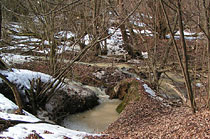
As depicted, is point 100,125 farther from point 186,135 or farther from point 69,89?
point 186,135

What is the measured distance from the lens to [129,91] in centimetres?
847

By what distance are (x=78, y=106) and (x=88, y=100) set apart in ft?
1.44

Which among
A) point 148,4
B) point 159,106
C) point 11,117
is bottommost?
point 159,106

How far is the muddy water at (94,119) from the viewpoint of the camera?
7242 millimetres

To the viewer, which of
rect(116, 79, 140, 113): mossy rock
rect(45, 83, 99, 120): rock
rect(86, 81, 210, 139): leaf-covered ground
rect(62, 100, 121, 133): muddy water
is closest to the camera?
rect(86, 81, 210, 139): leaf-covered ground

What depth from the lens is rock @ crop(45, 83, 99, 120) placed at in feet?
25.5

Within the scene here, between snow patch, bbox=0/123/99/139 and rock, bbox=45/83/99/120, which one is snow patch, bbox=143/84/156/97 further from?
snow patch, bbox=0/123/99/139

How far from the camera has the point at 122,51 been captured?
1597cm

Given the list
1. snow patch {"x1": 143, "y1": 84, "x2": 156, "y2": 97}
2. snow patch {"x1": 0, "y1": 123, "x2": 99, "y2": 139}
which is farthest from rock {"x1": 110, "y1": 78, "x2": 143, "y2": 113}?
snow patch {"x1": 0, "y1": 123, "x2": 99, "y2": 139}

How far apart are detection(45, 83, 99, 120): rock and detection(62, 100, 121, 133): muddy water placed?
0.22 metres

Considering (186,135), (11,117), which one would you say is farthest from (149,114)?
(11,117)

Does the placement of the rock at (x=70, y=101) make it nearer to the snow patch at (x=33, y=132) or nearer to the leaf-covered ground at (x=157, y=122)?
the leaf-covered ground at (x=157, y=122)

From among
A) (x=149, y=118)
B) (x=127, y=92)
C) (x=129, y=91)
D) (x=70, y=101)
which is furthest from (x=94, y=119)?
(x=149, y=118)

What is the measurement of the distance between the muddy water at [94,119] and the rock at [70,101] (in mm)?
220
